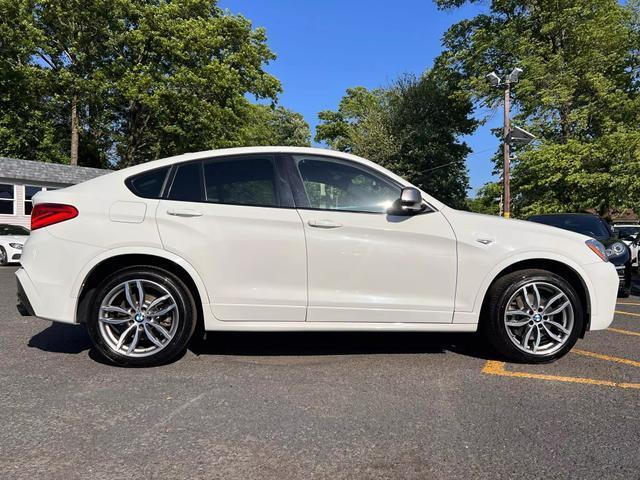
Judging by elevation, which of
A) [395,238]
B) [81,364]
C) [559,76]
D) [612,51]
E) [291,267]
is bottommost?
[81,364]

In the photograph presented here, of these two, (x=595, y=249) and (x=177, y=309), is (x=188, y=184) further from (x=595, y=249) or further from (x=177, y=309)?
(x=595, y=249)

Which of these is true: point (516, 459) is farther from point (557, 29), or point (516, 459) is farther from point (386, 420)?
point (557, 29)

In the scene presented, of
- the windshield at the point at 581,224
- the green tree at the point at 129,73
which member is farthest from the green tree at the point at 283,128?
the windshield at the point at 581,224

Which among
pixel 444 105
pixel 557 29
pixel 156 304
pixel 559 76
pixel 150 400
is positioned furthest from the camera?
pixel 444 105

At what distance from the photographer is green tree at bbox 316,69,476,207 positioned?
27.8m

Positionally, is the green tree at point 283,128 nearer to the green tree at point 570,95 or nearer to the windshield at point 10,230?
the green tree at point 570,95

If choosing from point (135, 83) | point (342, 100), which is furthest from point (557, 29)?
point (342, 100)

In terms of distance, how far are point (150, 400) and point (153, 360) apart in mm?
644

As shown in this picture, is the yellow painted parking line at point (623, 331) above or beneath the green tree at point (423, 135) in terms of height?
beneath

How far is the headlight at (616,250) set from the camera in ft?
24.9

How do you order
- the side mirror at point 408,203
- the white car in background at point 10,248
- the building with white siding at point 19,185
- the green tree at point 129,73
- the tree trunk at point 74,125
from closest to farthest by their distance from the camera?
the side mirror at point 408,203
the white car in background at point 10,248
the building with white siding at point 19,185
the green tree at point 129,73
the tree trunk at point 74,125

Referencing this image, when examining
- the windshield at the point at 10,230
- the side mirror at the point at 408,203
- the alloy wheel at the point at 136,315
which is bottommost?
the alloy wheel at the point at 136,315

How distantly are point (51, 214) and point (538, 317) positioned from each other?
3905mm

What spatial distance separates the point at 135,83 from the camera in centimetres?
2577
